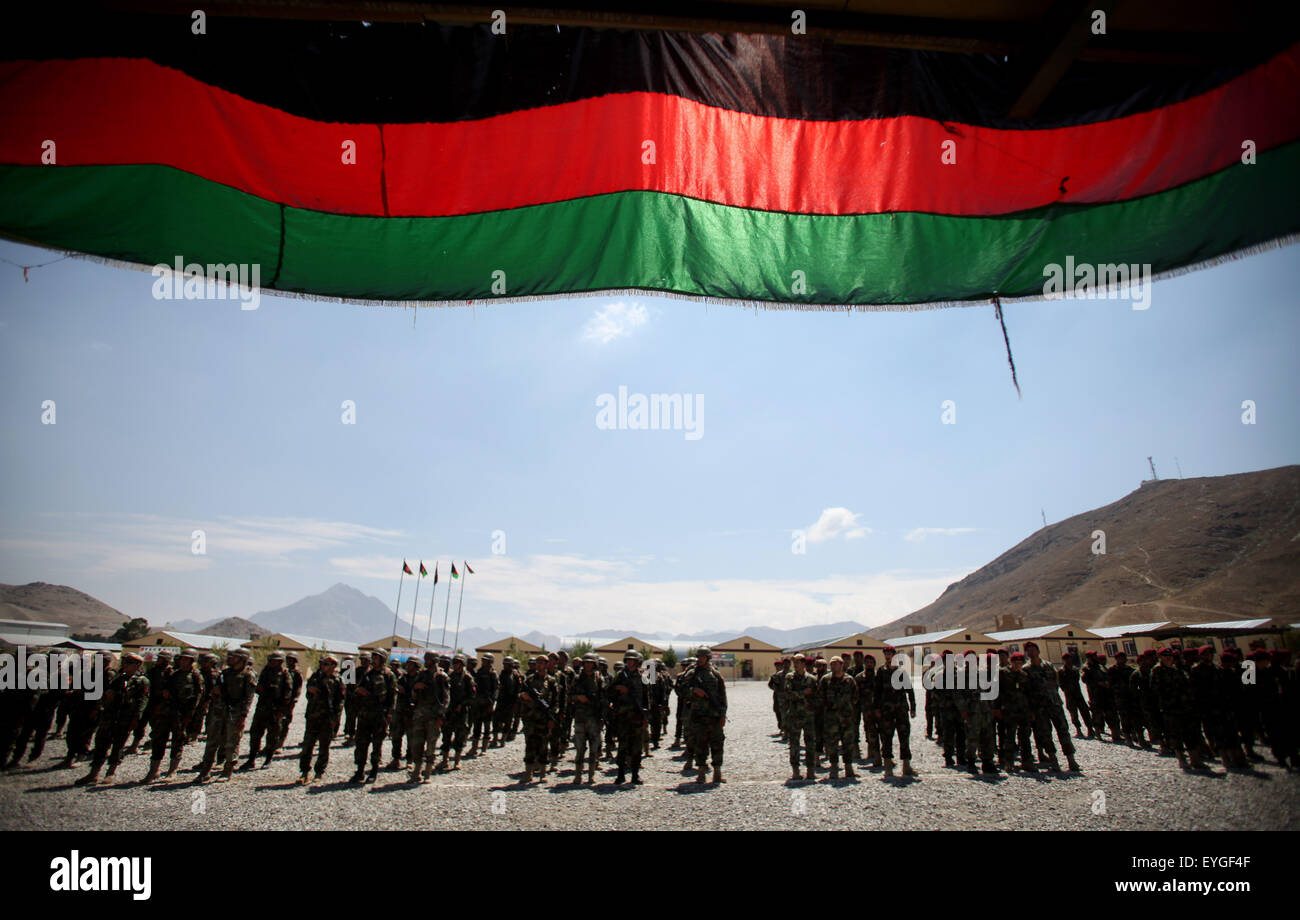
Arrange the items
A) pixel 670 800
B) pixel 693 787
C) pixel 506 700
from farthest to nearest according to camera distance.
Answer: pixel 506 700, pixel 693 787, pixel 670 800

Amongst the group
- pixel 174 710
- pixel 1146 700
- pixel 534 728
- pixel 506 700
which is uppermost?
pixel 174 710

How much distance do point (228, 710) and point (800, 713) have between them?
8.70 m

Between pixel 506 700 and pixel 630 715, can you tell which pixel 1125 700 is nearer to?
pixel 630 715

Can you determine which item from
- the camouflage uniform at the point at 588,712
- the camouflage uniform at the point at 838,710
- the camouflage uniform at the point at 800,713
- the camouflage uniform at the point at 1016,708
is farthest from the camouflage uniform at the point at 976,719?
the camouflage uniform at the point at 588,712

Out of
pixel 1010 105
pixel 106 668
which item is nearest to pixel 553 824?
pixel 1010 105

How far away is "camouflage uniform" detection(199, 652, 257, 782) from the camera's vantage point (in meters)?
8.81

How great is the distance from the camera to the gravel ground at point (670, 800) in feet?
21.3

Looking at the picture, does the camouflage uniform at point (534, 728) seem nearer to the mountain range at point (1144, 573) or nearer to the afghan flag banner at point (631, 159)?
the afghan flag banner at point (631, 159)

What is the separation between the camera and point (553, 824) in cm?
659

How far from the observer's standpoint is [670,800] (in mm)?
7973

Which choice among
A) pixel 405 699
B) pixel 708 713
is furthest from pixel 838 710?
pixel 405 699

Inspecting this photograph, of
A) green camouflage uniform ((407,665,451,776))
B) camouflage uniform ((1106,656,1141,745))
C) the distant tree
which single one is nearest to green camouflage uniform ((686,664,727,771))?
green camouflage uniform ((407,665,451,776))

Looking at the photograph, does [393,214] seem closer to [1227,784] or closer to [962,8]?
[962,8]

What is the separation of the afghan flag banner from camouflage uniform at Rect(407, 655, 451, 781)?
802 cm
